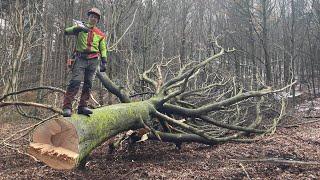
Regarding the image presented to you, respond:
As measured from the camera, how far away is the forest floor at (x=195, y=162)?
19.4ft

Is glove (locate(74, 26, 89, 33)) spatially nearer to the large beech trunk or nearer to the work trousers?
the work trousers

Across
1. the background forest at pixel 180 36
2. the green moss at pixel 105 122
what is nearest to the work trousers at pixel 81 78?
the green moss at pixel 105 122

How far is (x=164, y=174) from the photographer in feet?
19.4

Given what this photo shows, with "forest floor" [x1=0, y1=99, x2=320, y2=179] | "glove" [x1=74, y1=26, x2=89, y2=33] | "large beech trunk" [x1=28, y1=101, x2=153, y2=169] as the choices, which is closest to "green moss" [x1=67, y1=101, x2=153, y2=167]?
"large beech trunk" [x1=28, y1=101, x2=153, y2=169]

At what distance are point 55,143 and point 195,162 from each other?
9.36ft

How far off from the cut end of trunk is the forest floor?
1.46m

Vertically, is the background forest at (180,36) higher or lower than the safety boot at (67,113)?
higher

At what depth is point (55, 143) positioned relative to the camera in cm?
464

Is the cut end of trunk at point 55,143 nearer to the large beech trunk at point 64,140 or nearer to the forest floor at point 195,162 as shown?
the large beech trunk at point 64,140

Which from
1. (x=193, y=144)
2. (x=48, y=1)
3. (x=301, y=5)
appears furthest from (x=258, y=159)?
(x=301, y=5)

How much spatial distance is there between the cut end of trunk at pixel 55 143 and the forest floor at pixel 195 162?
4.79ft

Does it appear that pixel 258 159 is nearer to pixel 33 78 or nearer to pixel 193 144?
pixel 193 144

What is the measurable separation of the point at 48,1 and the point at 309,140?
1431cm

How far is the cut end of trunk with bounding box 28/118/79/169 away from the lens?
454 cm
